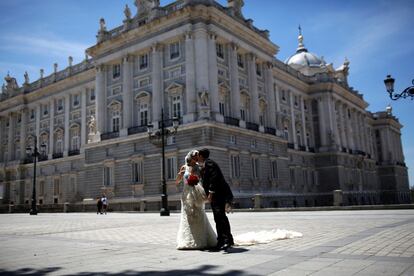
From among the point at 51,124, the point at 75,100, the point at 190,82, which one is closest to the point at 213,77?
the point at 190,82

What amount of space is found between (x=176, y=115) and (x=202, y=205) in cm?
2655

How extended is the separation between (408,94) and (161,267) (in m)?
16.8

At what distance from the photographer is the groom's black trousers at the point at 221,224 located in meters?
7.52

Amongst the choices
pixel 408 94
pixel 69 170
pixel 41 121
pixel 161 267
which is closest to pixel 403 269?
pixel 161 267

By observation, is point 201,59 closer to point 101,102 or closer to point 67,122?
point 101,102

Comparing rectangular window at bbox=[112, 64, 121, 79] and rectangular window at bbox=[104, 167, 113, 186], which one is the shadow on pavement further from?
rectangular window at bbox=[112, 64, 121, 79]

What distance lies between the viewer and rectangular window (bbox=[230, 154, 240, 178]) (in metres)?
33.8

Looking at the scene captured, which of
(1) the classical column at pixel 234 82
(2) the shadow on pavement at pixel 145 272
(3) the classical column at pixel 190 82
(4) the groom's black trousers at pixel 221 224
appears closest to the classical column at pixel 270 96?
(1) the classical column at pixel 234 82

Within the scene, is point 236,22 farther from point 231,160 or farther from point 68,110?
point 68,110

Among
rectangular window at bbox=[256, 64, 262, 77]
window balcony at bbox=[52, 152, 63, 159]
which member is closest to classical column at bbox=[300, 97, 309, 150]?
rectangular window at bbox=[256, 64, 262, 77]

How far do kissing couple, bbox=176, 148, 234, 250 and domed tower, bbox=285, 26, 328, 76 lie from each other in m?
59.1

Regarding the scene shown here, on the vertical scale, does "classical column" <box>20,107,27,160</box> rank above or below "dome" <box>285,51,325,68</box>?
below

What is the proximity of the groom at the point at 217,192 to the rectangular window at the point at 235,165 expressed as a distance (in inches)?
1021

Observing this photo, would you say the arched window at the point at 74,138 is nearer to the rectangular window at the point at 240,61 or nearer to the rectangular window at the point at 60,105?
the rectangular window at the point at 60,105
